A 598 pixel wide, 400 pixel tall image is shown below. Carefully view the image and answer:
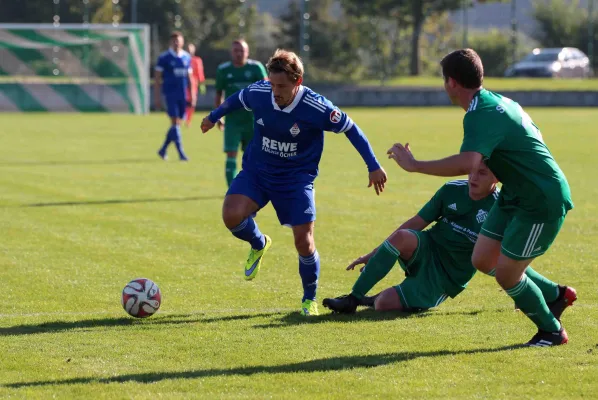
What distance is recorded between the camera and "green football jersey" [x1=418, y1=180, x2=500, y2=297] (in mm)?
6945

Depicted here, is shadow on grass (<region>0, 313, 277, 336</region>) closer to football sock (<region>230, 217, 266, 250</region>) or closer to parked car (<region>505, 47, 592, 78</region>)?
football sock (<region>230, 217, 266, 250</region>)

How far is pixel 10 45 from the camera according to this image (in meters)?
31.9

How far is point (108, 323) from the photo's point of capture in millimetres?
6699

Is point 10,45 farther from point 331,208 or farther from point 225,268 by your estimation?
point 225,268

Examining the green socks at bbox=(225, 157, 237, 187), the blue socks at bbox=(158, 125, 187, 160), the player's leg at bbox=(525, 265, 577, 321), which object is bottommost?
the blue socks at bbox=(158, 125, 187, 160)

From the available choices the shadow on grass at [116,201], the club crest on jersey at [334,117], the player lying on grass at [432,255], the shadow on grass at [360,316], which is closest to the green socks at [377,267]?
the player lying on grass at [432,255]

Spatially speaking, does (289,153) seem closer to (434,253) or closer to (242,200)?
(242,200)

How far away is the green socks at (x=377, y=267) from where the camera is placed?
22.3ft

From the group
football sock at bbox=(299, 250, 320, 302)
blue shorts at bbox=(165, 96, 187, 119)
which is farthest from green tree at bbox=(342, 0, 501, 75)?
football sock at bbox=(299, 250, 320, 302)

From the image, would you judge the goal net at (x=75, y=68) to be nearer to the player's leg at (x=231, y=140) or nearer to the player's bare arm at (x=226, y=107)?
the player's leg at (x=231, y=140)

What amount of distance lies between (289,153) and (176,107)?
12.4 meters

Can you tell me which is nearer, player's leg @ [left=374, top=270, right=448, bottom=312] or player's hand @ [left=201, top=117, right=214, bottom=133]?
player's leg @ [left=374, top=270, right=448, bottom=312]

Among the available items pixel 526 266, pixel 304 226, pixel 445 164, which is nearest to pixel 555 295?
pixel 526 266

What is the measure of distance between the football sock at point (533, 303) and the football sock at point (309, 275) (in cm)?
157
